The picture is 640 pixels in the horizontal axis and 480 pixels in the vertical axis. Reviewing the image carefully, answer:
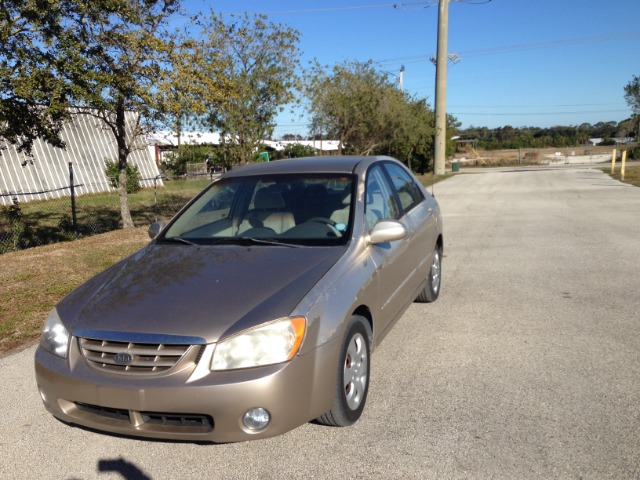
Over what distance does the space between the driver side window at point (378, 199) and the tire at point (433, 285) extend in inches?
47.8

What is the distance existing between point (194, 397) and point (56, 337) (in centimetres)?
103

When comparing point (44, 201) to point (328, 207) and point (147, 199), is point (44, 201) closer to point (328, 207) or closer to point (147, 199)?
point (147, 199)

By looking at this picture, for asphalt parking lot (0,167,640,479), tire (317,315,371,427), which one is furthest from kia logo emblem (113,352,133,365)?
tire (317,315,371,427)

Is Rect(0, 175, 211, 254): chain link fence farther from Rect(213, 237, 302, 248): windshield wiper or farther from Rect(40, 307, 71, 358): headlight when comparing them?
Rect(40, 307, 71, 358): headlight

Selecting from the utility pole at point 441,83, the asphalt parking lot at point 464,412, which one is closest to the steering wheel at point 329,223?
the asphalt parking lot at point 464,412

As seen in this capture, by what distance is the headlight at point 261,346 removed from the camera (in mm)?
2807

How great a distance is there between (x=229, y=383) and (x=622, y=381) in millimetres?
2810

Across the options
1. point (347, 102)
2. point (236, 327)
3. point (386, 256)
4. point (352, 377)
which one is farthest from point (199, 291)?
point (347, 102)

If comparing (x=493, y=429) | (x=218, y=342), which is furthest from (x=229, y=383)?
(x=493, y=429)

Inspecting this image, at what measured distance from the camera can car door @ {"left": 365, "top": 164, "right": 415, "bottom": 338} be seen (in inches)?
156

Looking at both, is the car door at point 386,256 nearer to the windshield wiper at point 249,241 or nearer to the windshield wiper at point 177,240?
the windshield wiper at point 249,241

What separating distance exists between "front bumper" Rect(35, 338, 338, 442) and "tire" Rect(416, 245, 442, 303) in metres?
2.99

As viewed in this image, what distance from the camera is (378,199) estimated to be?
15.0 feet

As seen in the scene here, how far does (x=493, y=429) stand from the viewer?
331 cm
